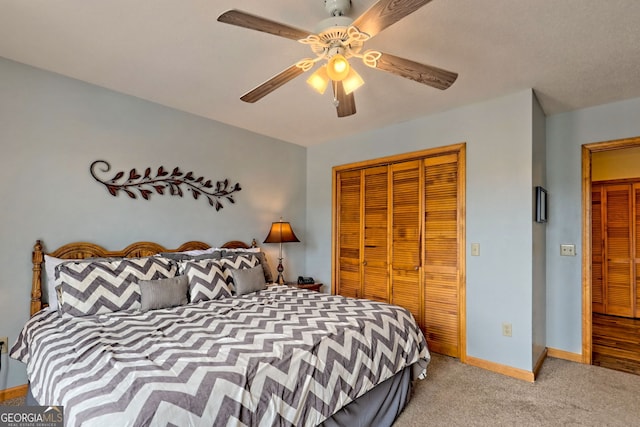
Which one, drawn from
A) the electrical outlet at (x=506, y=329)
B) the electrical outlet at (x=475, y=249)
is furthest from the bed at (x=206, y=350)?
the electrical outlet at (x=475, y=249)

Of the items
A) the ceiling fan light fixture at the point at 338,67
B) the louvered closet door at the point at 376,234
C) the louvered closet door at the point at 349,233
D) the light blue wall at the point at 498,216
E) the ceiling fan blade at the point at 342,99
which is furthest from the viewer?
the louvered closet door at the point at 349,233

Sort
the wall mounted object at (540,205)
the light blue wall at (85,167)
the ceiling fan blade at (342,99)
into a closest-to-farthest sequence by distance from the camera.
Result: the ceiling fan blade at (342,99), the light blue wall at (85,167), the wall mounted object at (540,205)

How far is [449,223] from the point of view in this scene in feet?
10.8

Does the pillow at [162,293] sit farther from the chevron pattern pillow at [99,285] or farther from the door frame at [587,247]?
the door frame at [587,247]

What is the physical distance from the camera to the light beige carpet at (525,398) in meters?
2.14

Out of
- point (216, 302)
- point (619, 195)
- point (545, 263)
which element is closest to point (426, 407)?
point (216, 302)

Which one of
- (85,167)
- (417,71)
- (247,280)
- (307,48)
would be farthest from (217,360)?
(85,167)

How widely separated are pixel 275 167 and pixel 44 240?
98.4 inches

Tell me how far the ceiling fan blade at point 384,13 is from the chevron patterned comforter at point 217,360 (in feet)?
5.15

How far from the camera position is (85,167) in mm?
2738

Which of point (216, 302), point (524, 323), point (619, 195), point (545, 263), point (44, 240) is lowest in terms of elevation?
point (524, 323)

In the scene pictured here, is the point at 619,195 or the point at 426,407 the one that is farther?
the point at 619,195

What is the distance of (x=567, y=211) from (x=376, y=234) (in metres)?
1.95

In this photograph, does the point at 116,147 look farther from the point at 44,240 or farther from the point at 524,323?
the point at 524,323
